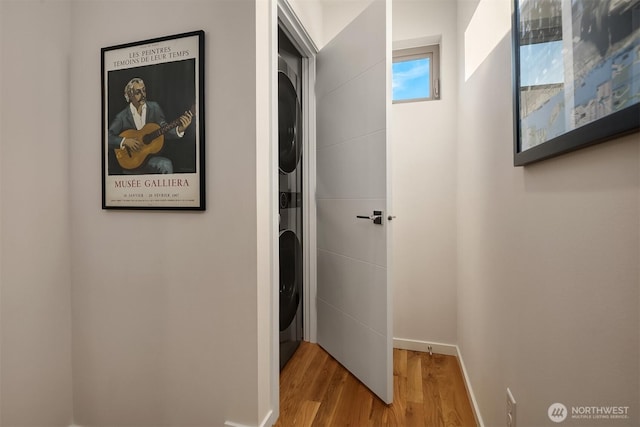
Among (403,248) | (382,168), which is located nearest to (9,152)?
(382,168)

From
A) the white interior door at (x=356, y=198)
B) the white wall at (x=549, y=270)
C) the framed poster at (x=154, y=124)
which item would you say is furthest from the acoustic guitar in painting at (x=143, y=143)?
the white wall at (x=549, y=270)

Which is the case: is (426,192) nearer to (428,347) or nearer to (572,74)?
(428,347)

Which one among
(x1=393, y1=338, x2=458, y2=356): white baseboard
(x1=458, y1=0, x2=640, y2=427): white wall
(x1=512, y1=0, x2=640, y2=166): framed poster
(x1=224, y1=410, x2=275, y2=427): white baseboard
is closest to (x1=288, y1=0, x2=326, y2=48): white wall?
(x1=458, y1=0, x2=640, y2=427): white wall

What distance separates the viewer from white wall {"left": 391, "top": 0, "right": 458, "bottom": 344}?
7.25 feet

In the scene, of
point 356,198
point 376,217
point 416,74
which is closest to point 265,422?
point 376,217

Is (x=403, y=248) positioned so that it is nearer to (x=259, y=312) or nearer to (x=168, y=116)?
(x=259, y=312)

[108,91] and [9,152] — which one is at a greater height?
[108,91]

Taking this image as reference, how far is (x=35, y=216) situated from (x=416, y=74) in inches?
98.0

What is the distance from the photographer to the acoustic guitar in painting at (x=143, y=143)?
4.54 ft

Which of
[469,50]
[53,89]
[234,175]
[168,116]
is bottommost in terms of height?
[234,175]

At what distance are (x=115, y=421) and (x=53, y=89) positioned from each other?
1.60 meters

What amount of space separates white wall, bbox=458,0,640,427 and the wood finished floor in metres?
0.23

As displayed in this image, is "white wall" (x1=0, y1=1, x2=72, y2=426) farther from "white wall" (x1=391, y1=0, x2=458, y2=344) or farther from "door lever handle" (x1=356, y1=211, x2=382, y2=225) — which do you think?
"white wall" (x1=391, y1=0, x2=458, y2=344)

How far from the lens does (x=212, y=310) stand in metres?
1.37
